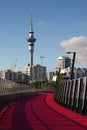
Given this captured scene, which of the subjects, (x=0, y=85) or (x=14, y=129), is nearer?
(x=14, y=129)

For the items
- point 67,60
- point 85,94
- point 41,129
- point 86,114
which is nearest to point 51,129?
point 41,129

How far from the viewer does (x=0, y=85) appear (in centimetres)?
4525

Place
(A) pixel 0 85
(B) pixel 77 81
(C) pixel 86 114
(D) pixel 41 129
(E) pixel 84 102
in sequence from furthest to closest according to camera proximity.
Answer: (A) pixel 0 85
(B) pixel 77 81
(E) pixel 84 102
(C) pixel 86 114
(D) pixel 41 129

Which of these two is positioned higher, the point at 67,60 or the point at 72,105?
the point at 67,60

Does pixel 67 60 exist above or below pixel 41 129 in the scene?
above

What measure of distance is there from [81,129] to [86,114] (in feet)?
40.1

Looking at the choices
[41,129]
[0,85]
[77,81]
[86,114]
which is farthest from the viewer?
[0,85]

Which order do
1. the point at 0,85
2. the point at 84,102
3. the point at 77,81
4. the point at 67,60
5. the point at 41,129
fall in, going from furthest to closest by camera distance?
the point at 67,60 → the point at 0,85 → the point at 77,81 → the point at 84,102 → the point at 41,129

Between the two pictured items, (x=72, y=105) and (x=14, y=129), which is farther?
(x=72, y=105)

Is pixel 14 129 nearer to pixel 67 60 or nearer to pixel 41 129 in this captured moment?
pixel 41 129

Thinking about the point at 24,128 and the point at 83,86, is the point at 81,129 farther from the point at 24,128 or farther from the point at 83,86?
the point at 83,86

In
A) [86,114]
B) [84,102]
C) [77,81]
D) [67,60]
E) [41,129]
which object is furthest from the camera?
[67,60]

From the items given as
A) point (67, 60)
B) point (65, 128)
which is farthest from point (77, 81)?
point (67, 60)

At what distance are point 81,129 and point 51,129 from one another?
4.27 ft
